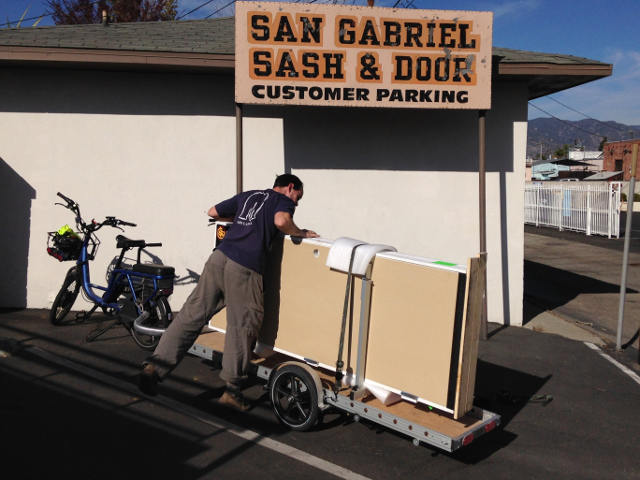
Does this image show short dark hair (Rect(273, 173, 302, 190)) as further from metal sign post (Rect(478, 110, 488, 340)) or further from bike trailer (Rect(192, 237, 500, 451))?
metal sign post (Rect(478, 110, 488, 340))

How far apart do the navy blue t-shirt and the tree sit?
85.4 ft

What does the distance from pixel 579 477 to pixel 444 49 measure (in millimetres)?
5385

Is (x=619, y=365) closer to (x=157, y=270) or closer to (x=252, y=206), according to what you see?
(x=252, y=206)

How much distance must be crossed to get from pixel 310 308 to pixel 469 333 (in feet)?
4.71

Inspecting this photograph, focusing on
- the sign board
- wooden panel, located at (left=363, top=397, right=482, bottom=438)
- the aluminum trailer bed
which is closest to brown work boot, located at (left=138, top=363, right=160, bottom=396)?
the aluminum trailer bed

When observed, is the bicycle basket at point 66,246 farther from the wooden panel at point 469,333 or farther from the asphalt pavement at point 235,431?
the wooden panel at point 469,333

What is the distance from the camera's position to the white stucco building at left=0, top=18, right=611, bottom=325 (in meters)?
8.26

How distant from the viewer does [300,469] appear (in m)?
4.19

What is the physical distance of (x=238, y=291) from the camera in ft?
16.3

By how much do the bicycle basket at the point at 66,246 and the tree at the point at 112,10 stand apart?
2344 cm

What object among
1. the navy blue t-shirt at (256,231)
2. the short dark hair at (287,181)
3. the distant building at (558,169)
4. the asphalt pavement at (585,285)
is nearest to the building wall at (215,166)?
the asphalt pavement at (585,285)

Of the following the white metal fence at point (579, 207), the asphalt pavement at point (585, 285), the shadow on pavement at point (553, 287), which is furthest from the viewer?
the white metal fence at point (579, 207)

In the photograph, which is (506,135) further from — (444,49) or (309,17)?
(309,17)

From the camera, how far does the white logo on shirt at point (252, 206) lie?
5.03 metres
